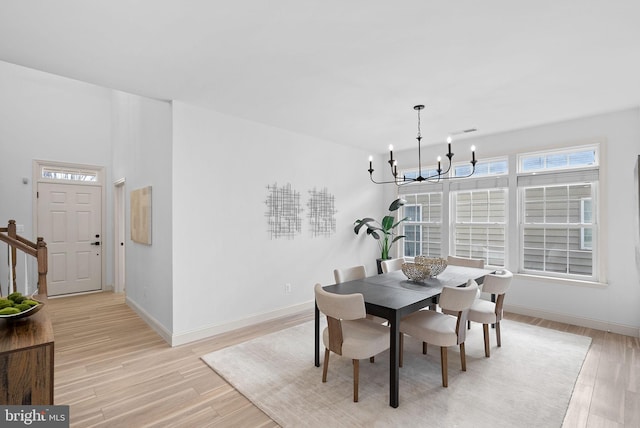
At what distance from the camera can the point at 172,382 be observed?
261cm

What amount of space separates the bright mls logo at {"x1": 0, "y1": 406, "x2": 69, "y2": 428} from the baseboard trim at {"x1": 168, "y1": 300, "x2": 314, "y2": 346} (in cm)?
200

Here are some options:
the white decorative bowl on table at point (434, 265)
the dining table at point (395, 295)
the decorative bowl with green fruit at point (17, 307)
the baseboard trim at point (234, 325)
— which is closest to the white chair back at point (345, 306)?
the dining table at point (395, 295)

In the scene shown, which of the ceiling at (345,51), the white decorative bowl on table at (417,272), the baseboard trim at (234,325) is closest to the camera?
the ceiling at (345,51)

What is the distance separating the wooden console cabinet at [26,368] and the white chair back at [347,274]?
2309mm

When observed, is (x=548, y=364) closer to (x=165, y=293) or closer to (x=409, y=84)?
(x=409, y=84)

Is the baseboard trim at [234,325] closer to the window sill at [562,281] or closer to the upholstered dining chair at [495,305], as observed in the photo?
the upholstered dining chair at [495,305]

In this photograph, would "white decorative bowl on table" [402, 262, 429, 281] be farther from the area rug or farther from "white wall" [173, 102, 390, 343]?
"white wall" [173, 102, 390, 343]

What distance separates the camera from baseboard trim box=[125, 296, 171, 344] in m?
3.46

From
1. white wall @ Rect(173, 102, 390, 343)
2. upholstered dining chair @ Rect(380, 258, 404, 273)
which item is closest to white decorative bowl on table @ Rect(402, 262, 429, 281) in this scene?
upholstered dining chair @ Rect(380, 258, 404, 273)

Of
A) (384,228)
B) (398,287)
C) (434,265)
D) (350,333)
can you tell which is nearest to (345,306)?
(350,333)

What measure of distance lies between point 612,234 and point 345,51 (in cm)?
392

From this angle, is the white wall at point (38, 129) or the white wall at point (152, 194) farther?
the white wall at point (38, 129)

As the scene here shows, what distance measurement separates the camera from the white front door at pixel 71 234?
5266mm

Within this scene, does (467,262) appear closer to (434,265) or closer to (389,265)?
(389,265)
